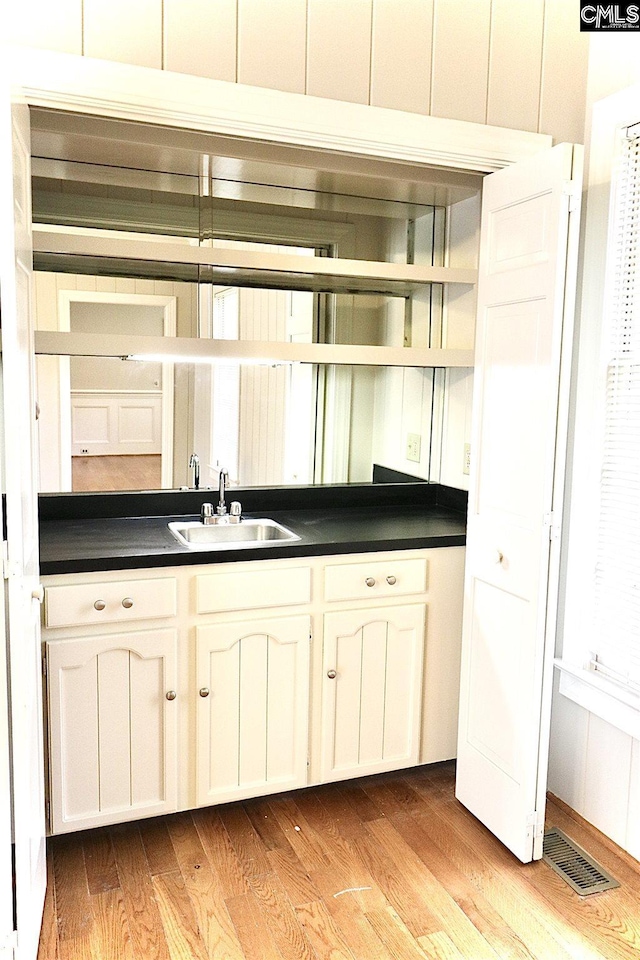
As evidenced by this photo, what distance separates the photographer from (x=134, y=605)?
7.29 feet

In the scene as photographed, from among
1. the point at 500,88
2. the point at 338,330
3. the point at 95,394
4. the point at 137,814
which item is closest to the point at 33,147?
the point at 95,394

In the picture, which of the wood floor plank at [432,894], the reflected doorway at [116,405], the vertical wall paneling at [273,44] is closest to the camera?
the wood floor plank at [432,894]

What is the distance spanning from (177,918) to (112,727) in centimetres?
54

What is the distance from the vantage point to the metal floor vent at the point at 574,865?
2.19 meters

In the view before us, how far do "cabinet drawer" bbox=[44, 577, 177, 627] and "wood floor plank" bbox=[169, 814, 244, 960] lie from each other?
715 mm

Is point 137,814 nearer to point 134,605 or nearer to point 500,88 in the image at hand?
point 134,605

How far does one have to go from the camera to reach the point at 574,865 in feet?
7.47

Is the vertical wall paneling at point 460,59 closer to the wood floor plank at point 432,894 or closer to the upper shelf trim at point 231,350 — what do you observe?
the upper shelf trim at point 231,350

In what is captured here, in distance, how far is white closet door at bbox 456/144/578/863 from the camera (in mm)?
2096

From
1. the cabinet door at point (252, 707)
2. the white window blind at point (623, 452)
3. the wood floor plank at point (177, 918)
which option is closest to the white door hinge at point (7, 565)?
the cabinet door at point (252, 707)

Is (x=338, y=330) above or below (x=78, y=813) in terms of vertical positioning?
above

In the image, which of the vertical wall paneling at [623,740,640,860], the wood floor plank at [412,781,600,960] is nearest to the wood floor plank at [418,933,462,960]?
the wood floor plank at [412,781,600,960]

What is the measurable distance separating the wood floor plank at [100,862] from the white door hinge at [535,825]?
1178 millimetres

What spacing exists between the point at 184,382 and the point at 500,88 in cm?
141
